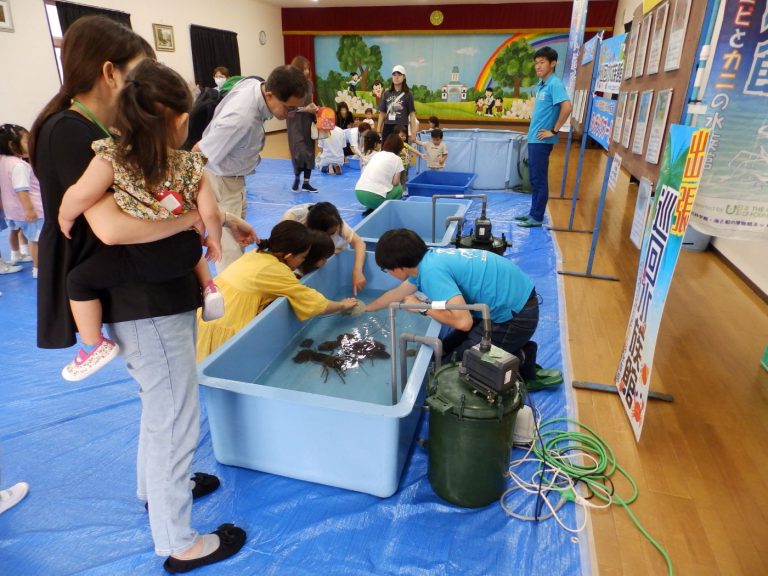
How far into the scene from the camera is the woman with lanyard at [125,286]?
0.96 m

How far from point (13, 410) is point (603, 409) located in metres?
2.61

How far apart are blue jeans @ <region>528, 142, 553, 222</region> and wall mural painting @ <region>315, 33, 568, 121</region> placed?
7317 millimetres

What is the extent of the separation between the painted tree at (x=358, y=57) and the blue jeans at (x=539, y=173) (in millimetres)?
8707

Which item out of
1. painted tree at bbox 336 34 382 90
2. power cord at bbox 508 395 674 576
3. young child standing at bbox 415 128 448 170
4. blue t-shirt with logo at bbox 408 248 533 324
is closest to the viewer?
power cord at bbox 508 395 674 576

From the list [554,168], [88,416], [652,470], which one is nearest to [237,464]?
[88,416]

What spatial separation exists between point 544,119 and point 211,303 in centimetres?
399

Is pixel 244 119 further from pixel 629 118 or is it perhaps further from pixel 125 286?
pixel 629 118

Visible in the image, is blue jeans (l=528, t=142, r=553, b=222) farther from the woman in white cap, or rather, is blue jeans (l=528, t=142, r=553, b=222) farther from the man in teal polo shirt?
the woman in white cap

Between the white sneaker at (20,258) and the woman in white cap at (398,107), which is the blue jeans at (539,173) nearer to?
the woman in white cap at (398,107)

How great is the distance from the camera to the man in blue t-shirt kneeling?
1.81 metres

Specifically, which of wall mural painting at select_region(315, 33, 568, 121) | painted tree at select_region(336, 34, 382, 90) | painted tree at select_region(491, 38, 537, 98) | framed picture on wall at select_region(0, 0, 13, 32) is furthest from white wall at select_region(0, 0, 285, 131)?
painted tree at select_region(491, 38, 537, 98)

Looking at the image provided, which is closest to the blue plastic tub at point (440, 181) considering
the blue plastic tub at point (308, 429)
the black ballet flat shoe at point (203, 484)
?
the blue plastic tub at point (308, 429)

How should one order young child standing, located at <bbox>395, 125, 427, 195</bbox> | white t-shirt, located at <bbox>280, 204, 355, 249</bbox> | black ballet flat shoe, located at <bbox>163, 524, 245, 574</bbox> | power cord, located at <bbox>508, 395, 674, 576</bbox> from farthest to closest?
young child standing, located at <bbox>395, 125, 427, 195</bbox>, white t-shirt, located at <bbox>280, 204, 355, 249</bbox>, power cord, located at <bbox>508, 395, 674, 576</bbox>, black ballet flat shoe, located at <bbox>163, 524, 245, 574</bbox>

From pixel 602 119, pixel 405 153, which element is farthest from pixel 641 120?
pixel 405 153
